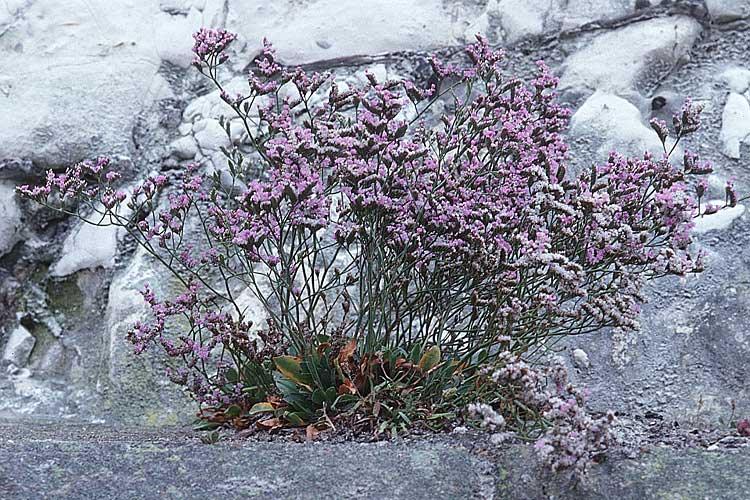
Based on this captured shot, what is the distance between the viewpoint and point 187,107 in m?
2.98

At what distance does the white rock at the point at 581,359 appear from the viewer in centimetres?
244

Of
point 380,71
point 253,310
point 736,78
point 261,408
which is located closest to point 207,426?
point 261,408

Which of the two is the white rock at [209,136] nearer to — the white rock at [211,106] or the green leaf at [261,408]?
the white rock at [211,106]

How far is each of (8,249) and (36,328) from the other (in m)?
0.29

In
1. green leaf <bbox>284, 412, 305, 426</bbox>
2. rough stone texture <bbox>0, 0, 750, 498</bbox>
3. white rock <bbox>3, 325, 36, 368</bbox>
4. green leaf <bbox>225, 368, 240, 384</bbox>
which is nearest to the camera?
green leaf <bbox>284, 412, 305, 426</bbox>

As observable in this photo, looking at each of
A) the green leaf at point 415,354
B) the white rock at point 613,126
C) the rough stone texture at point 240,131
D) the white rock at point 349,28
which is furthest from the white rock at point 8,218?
the white rock at point 613,126

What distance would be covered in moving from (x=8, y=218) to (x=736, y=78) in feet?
8.21

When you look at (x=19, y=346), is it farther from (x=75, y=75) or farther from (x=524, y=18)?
(x=524, y=18)

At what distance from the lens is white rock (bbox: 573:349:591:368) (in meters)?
2.44

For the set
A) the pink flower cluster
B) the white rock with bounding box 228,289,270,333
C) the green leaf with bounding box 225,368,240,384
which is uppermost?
the pink flower cluster

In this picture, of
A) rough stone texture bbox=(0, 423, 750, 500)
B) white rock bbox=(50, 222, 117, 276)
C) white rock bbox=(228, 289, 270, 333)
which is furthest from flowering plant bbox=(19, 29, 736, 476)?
white rock bbox=(50, 222, 117, 276)

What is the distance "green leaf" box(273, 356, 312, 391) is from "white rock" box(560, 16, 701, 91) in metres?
1.51

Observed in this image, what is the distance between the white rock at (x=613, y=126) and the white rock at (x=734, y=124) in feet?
0.66

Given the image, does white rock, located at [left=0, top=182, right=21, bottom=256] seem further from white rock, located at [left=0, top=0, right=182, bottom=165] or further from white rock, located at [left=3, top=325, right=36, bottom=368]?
white rock, located at [left=3, top=325, right=36, bottom=368]
